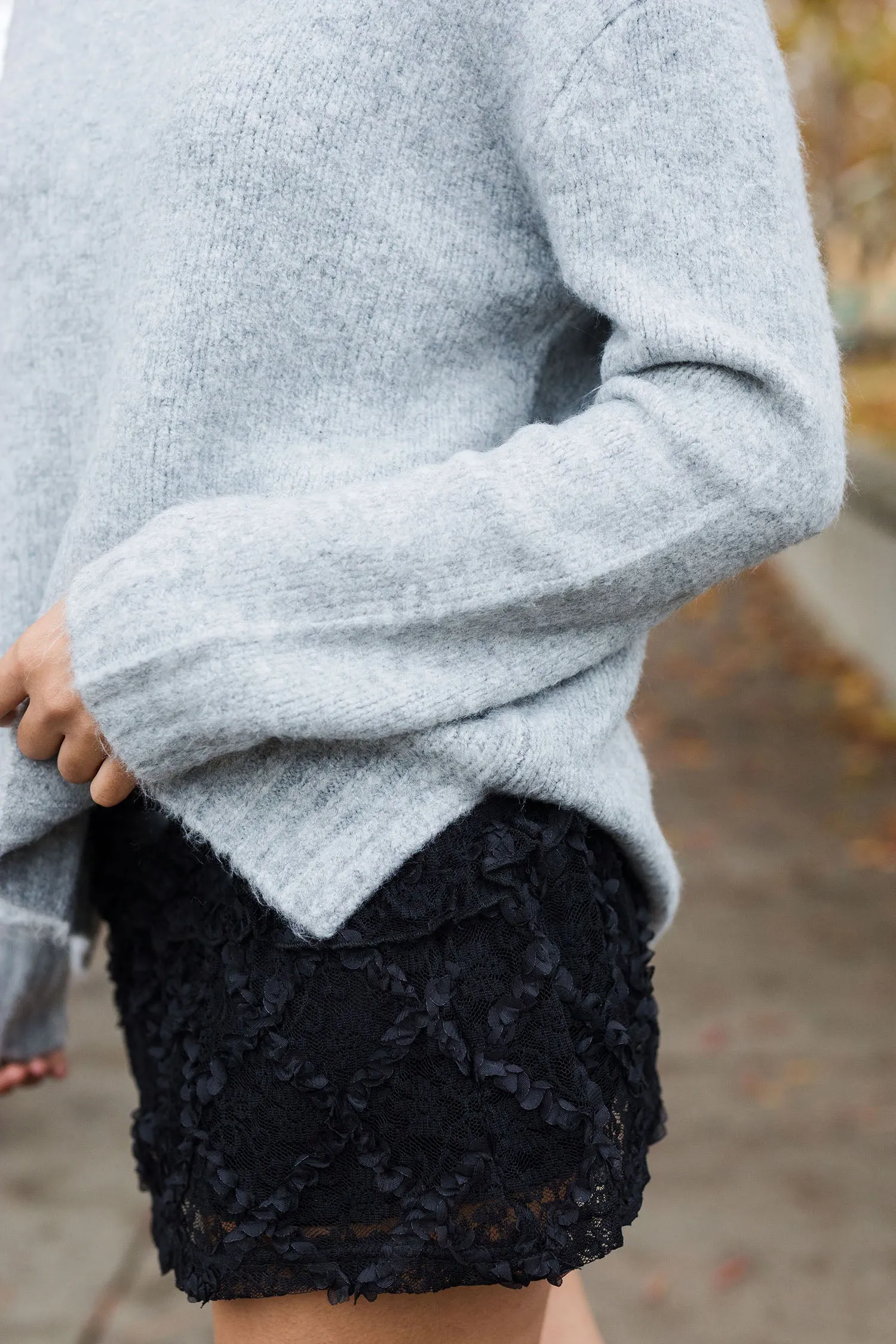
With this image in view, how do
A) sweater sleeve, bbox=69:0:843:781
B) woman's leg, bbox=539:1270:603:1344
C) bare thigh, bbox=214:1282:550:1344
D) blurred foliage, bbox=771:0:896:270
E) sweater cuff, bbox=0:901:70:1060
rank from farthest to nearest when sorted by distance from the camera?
blurred foliage, bbox=771:0:896:270, woman's leg, bbox=539:1270:603:1344, sweater cuff, bbox=0:901:70:1060, bare thigh, bbox=214:1282:550:1344, sweater sleeve, bbox=69:0:843:781

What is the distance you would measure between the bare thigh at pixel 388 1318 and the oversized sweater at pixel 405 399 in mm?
358

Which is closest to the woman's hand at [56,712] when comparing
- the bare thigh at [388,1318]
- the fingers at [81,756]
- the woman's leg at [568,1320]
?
the fingers at [81,756]

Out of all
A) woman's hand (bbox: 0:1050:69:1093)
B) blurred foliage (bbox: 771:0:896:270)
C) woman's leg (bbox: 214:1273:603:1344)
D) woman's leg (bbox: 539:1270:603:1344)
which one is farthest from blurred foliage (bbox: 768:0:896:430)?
woman's leg (bbox: 214:1273:603:1344)

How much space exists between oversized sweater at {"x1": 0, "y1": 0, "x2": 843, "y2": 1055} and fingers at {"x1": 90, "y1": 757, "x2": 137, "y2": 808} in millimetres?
29

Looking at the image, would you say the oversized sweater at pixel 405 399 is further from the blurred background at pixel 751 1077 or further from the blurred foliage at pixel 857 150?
the blurred foliage at pixel 857 150

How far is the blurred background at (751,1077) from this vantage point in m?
2.66

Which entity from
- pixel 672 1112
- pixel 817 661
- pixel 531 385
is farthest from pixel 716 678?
pixel 531 385

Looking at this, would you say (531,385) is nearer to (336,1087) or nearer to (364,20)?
(364,20)

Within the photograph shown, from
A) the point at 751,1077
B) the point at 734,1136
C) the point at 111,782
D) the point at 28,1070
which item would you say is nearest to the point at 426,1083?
the point at 111,782

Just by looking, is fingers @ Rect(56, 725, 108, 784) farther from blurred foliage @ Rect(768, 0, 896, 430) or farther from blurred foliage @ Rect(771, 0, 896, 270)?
blurred foliage @ Rect(771, 0, 896, 270)

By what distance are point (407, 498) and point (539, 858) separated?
13.5 inches

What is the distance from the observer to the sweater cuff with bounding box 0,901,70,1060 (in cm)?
138

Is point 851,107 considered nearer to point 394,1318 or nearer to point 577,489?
point 577,489

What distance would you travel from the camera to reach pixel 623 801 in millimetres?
1249
